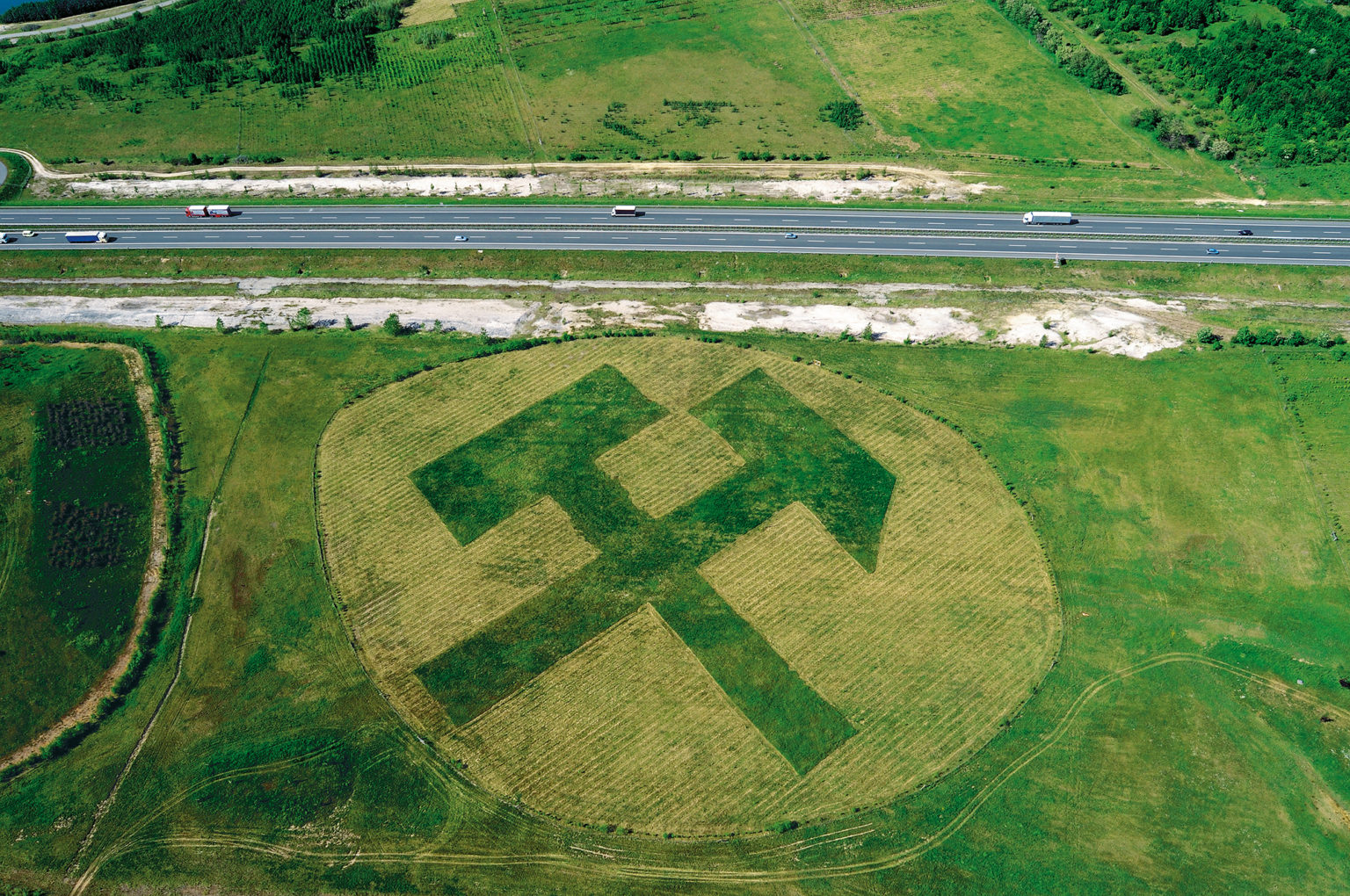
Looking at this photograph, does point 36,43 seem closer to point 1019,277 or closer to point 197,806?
point 197,806

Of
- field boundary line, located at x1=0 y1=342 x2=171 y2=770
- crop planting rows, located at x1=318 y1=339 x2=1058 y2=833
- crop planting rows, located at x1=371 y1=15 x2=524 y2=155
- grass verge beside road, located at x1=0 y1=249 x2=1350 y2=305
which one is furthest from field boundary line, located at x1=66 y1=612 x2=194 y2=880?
crop planting rows, located at x1=371 y1=15 x2=524 y2=155

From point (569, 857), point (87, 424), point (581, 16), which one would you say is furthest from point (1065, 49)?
point (87, 424)

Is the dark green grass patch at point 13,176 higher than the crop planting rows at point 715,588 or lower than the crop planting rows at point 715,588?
higher

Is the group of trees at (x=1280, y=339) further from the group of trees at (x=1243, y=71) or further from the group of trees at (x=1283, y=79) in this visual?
the group of trees at (x=1283, y=79)

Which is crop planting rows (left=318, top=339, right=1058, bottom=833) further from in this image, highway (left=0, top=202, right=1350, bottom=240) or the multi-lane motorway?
highway (left=0, top=202, right=1350, bottom=240)

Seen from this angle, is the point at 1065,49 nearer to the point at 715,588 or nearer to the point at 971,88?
the point at 971,88

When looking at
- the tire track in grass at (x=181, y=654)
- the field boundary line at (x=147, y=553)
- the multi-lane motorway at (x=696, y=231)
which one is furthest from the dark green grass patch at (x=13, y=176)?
the tire track in grass at (x=181, y=654)
